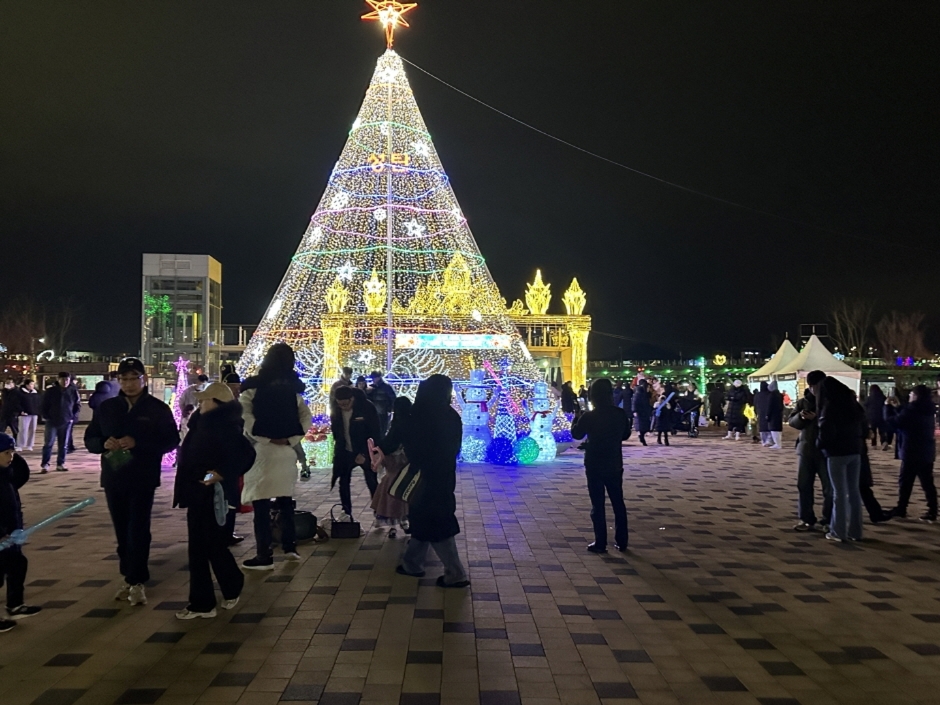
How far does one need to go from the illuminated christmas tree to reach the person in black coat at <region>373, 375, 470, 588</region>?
8490 millimetres

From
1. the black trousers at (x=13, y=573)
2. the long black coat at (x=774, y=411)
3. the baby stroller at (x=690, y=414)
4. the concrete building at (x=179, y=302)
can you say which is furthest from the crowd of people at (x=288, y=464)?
the concrete building at (x=179, y=302)

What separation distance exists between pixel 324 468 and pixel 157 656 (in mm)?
8421

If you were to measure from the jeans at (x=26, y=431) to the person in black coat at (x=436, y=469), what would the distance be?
12.0 meters

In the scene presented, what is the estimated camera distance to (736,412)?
1925 centimetres

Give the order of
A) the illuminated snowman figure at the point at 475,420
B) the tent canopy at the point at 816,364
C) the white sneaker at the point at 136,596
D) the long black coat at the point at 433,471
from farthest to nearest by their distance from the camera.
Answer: the tent canopy at the point at 816,364, the illuminated snowman figure at the point at 475,420, the long black coat at the point at 433,471, the white sneaker at the point at 136,596

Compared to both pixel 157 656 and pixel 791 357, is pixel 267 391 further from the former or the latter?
pixel 791 357

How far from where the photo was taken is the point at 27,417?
47.9ft

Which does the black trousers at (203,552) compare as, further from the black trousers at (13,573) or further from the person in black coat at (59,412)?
the person in black coat at (59,412)

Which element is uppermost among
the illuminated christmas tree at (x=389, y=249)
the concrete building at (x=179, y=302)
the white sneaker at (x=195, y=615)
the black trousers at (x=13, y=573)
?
the concrete building at (x=179, y=302)

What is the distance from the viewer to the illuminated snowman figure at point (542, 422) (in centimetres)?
1373

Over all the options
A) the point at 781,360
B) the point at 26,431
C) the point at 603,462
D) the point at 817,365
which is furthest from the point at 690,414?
the point at 26,431

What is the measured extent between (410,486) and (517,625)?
4.31 feet

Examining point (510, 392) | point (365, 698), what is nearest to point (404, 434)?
point (365, 698)

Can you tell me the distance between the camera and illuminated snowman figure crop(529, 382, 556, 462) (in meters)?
13.7
